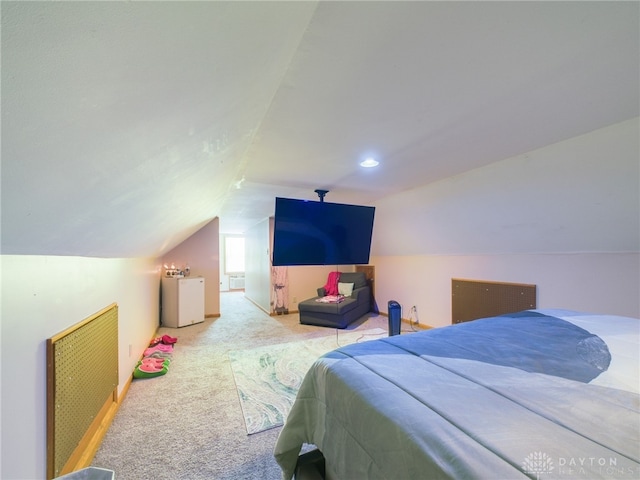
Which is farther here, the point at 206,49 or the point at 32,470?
the point at 32,470

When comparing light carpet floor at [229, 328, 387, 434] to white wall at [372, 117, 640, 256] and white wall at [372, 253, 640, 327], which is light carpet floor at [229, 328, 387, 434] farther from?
white wall at [372, 117, 640, 256]

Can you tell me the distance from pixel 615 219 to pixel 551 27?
230 cm

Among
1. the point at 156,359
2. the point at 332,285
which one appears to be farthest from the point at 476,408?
the point at 332,285

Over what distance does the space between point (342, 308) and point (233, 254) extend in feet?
21.1

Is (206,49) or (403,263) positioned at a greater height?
(206,49)

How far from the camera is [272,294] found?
6000 mm

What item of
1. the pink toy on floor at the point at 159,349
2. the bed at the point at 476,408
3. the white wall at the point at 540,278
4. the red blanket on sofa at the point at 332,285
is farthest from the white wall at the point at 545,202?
the pink toy on floor at the point at 159,349

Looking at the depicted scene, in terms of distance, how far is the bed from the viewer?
0.75 metres

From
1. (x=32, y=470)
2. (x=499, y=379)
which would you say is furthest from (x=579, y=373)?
(x=32, y=470)

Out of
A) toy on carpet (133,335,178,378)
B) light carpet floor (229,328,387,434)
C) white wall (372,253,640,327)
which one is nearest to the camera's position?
light carpet floor (229,328,387,434)

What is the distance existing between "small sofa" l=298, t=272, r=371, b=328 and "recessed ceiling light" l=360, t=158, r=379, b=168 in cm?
298

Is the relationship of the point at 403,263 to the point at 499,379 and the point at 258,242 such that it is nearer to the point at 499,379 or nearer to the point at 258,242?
the point at 258,242

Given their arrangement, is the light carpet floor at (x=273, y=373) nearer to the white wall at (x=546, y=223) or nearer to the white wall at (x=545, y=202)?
the white wall at (x=546, y=223)

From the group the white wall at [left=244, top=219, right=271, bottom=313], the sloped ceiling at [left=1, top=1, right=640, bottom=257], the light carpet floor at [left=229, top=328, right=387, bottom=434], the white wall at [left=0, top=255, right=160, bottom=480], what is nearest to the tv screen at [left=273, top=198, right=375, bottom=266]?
the sloped ceiling at [left=1, top=1, right=640, bottom=257]
